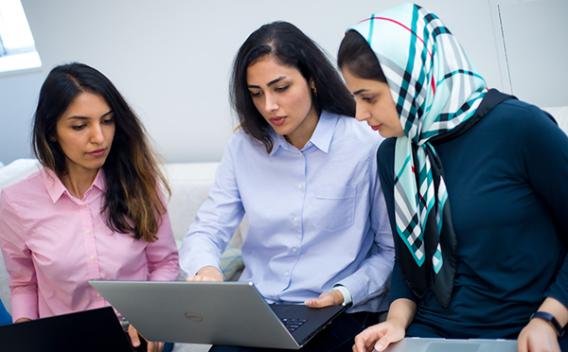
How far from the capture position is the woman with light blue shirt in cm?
181

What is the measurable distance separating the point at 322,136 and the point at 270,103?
0.18m

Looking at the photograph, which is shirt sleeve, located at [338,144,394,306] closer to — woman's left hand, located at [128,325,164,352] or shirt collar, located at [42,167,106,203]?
woman's left hand, located at [128,325,164,352]

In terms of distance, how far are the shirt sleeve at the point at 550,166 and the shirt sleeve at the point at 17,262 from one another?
1334mm

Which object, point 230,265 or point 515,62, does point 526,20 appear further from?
point 230,265

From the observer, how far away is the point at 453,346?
1.37 metres

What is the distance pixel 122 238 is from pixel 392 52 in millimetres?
947

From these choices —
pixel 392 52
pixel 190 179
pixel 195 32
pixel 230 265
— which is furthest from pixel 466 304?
pixel 195 32

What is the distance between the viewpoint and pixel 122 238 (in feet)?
6.57

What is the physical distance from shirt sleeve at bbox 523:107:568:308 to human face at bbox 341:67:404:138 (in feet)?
0.88

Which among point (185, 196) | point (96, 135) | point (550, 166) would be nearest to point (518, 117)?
point (550, 166)

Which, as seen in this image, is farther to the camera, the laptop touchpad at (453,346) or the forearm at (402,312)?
the forearm at (402,312)

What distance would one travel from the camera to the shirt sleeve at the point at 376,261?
5.87 feet

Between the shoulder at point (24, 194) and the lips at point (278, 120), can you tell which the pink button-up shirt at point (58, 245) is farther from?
the lips at point (278, 120)

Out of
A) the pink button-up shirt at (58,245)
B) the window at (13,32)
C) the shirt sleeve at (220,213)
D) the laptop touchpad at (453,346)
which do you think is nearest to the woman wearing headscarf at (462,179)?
the laptop touchpad at (453,346)
